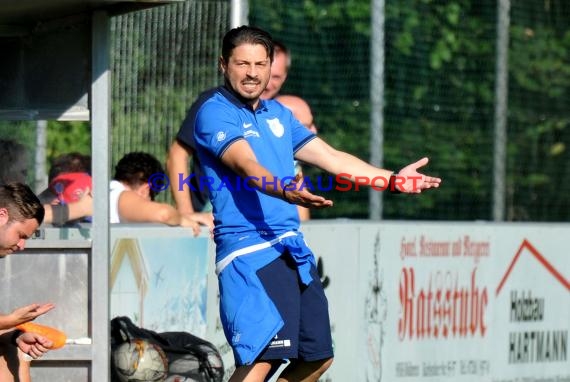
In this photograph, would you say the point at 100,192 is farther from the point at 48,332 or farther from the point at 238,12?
the point at 238,12

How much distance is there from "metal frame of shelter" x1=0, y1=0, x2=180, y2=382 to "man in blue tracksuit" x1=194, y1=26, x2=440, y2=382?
60 centimetres

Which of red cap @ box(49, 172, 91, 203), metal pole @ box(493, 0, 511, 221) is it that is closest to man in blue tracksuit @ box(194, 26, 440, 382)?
red cap @ box(49, 172, 91, 203)

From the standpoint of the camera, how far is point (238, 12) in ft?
31.5

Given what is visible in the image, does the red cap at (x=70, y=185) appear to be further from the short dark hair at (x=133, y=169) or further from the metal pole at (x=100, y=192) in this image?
the metal pole at (x=100, y=192)

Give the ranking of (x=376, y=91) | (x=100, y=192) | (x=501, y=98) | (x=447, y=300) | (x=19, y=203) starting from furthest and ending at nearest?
1. (x=501, y=98)
2. (x=376, y=91)
3. (x=447, y=300)
4. (x=100, y=192)
5. (x=19, y=203)

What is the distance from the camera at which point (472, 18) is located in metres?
12.5

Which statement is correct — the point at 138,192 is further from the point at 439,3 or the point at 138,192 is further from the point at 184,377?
the point at 439,3

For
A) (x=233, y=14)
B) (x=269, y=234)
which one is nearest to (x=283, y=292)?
(x=269, y=234)

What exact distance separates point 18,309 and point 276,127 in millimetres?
1452

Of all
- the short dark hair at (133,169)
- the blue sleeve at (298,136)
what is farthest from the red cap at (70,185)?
the blue sleeve at (298,136)

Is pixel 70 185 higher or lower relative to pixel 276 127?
lower

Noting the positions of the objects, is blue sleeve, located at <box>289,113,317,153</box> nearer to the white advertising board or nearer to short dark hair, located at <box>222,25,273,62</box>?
short dark hair, located at <box>222,25,273,62</box>

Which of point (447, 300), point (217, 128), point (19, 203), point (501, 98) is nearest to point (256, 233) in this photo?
point (217, 128)

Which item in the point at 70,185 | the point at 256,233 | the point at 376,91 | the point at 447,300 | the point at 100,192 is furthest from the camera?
the point at 376,91
